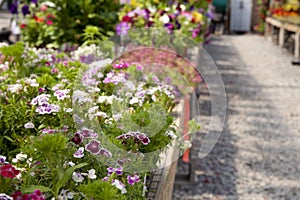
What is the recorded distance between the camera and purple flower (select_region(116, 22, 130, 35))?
4301mm

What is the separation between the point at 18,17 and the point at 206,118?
1.97 metres

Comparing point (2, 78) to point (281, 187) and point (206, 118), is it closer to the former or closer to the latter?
point (281, 187)

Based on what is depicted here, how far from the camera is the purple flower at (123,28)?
4301 millimetres

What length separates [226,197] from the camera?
375 centimetres

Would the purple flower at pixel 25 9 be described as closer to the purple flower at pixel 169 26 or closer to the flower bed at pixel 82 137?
the purple flower at pixel 169 26

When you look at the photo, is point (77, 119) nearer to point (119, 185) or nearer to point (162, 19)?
point (119, 185)

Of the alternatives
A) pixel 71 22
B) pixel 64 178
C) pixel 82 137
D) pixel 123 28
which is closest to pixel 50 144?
pixel 64 178

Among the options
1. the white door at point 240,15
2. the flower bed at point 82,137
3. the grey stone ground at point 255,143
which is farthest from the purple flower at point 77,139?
the white door at point 240,15

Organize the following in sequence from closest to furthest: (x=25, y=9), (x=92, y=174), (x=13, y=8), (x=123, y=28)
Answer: (x=92, y=174)
(x=123, y=28)
(x=25, y=9)
(x=13, y=8)

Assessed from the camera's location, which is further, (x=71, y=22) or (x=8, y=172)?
(x=71, y=22)

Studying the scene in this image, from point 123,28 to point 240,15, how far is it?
14.5 m

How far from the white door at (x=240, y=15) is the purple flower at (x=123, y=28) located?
45.9 ft

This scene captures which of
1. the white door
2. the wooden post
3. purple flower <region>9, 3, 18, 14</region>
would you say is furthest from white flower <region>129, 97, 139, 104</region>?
the white door

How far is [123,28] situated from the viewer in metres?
4.32
